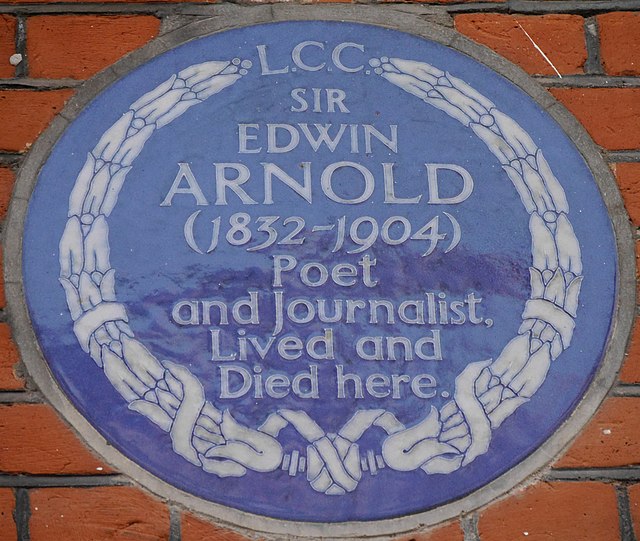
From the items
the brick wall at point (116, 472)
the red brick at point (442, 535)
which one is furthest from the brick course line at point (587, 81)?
the red brick at point (442, 535)

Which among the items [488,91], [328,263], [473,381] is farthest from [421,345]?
[488,91]

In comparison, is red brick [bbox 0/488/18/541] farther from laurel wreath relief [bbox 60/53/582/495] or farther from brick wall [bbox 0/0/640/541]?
laurel wreath relief [bbox 60/53/582/495]

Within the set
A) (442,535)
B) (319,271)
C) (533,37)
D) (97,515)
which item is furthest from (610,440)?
(97,515)

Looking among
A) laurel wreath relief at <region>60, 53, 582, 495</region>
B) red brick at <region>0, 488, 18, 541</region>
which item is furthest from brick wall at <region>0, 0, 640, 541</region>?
laurel wreath relief at <region>60, 53, 582, 495</region>

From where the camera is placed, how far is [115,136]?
193 centimetres

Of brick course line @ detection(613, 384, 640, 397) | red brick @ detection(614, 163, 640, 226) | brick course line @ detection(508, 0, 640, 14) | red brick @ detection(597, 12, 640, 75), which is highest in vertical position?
brick course line @ detection(508, 0, 640, 14)

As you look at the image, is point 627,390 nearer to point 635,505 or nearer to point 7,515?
point 635,505

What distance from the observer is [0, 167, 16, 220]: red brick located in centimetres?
190

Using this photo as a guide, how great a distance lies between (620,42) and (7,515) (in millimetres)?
1503

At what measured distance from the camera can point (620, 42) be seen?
80.7 inches

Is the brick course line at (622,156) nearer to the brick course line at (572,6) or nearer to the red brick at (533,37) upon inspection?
the red brick at (533,37)

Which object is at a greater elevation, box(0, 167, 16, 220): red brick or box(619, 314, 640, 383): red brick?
box(0, 167, 16, 220): red brick

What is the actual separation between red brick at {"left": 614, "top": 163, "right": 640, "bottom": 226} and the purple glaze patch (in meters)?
0.06

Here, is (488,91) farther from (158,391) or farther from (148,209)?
(158,391)
